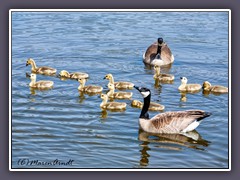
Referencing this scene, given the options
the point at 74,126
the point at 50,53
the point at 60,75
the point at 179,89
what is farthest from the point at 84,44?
the point at 74,126

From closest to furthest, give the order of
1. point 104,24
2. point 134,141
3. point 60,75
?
point 134,141 < point 60,75 < point 104,24

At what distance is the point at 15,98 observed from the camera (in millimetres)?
20562

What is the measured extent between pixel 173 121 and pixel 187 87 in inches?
124

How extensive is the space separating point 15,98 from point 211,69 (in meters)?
6.38

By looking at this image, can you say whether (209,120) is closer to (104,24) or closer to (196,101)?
(196,101)

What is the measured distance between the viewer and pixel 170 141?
1809 centimetres

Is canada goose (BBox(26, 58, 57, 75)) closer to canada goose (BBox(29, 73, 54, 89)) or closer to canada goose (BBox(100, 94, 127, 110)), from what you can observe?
canada goose (BBox(29, 73, 54, 89))

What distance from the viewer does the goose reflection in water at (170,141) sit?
17500 millimetres

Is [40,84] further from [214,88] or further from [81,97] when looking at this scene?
[214,88]

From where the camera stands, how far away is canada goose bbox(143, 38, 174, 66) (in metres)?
24.7

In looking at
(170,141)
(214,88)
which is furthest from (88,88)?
(170,141)

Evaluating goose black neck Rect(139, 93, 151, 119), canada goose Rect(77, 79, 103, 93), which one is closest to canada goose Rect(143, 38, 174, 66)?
canada goose Rect(77, 79, 103, 93)

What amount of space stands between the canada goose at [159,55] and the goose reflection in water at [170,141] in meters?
6.44

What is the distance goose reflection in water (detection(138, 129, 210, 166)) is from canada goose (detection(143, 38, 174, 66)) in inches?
253
